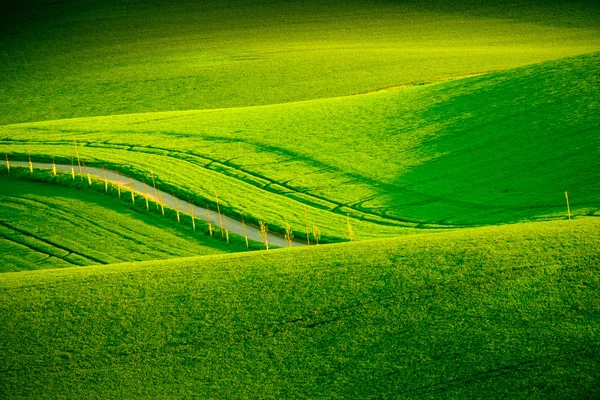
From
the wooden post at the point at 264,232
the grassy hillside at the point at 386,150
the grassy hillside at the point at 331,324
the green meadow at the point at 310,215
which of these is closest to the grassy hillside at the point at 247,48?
the green meadow at the point at 310,215

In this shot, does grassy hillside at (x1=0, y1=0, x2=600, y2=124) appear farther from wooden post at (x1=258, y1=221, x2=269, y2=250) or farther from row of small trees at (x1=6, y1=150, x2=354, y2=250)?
wooden post at (x1=258, y1=221, x2=269, y2=250)

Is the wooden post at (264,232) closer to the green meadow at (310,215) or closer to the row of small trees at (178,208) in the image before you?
the row of small trees at (178,208)

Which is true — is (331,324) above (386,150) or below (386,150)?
below

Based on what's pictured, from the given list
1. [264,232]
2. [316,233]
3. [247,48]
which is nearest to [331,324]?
[264,232]

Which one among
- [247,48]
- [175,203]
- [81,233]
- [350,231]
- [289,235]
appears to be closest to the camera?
[350,231]

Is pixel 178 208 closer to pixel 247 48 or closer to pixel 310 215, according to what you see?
pixel 310 215

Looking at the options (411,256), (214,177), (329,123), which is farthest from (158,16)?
(411,256)
